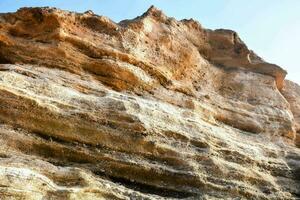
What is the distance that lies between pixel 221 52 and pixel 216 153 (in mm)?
9576

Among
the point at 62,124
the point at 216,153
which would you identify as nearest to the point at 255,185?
the point at 216,153

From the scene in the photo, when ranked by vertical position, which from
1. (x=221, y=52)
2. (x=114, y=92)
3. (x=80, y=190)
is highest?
(x=221, y=52)

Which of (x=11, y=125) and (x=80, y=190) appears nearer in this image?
(x=80, y=190)

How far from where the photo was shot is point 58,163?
15328 mm

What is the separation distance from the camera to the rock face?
15312 millimetres

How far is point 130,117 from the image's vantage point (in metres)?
17.4

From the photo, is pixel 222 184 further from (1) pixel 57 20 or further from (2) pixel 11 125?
(1) pixel 57 20

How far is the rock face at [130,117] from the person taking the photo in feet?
50.2

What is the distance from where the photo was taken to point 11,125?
15.5 meters

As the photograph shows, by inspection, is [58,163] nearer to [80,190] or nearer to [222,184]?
[80,190]

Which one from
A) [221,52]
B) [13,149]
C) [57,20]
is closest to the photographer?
[13,149]

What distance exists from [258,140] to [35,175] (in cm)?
1132

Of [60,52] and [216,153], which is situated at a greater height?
[60,52]

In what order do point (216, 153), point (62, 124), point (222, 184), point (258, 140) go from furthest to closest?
point (258, 140), point (216, 153), point (222, 184), point (62, 124)
